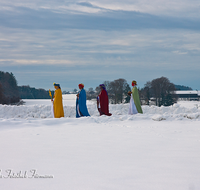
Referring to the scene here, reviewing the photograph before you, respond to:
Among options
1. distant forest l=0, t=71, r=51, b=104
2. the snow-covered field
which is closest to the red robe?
the snow-covered field

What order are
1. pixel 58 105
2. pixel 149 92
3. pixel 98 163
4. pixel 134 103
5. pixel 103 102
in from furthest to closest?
pixel 149 92
pixel 134 103
pixel 103 102
pixel 58 105
pixel 98 163

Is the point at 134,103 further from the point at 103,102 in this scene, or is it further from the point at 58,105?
the point at 58,105

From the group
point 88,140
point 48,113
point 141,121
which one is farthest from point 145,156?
point 48,113

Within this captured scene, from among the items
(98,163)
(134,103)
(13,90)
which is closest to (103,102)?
(134,103)

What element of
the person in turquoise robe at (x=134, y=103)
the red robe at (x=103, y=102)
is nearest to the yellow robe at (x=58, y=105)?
the red robe at (x=103, y=102)

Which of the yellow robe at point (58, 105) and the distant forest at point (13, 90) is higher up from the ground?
the distant forest at point (13, 90)

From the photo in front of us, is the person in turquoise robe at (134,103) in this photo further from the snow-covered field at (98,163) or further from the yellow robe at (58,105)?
the snow-covered field at (98,163)

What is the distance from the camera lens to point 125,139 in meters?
6.35

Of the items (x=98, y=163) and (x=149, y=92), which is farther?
(x=149, y=92)

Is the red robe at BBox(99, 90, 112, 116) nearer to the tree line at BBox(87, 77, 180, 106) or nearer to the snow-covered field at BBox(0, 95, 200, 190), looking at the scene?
the snow-covered field at BBox(0, 95, 200, 190)

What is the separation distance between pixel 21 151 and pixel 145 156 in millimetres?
2369

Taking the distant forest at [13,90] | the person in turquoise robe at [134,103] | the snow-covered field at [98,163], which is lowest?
the snow-covered field at [98,163]

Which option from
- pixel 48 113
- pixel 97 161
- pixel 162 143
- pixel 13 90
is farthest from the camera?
pixel 13 90

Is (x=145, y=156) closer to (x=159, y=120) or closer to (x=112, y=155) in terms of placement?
(x=112, y=155)
